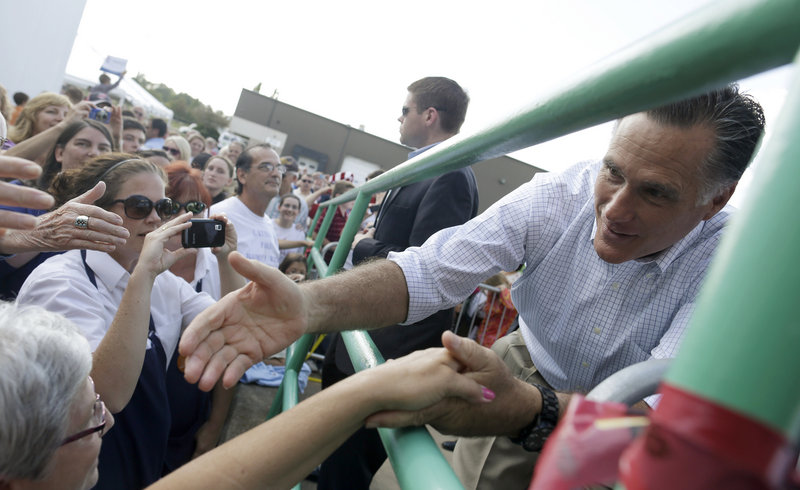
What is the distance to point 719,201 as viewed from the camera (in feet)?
4.95

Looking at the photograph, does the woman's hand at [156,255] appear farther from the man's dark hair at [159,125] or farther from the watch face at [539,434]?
the man's dark hair at [159,125]

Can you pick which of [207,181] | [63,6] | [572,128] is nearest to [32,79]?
[63,6]

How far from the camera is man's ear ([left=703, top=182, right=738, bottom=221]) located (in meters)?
1.48

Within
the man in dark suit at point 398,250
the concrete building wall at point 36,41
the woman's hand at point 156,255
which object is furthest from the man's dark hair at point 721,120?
the concrete building wall at point 36,41

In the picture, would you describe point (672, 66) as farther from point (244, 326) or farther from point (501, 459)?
point (501, 459)

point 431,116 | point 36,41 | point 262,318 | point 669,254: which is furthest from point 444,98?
point 36,41

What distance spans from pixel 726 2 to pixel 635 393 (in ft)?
1.37

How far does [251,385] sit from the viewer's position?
3.41 metres

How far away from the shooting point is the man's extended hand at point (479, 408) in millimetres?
866

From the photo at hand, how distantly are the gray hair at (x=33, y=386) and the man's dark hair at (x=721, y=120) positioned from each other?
1709 mm

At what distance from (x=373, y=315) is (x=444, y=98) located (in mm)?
2016

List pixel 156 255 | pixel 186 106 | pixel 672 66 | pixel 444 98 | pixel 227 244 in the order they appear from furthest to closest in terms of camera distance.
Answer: pixel 186 106 < pixel 444 98 < pixel 227 244 < pixel 156 255 < pixel 672 66

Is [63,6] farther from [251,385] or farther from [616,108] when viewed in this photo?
[616,108]

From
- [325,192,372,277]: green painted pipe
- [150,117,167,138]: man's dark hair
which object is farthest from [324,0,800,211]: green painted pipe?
[150,117,167,138]: man's dark hair
